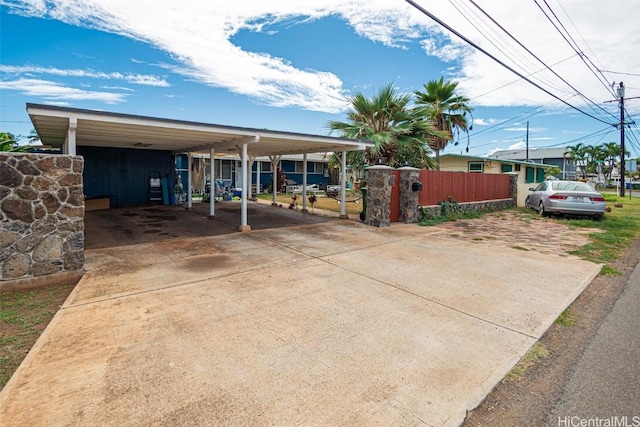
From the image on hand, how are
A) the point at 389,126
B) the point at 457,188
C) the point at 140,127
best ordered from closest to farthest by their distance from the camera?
the point at 140,127, the point at 389,126, the point at 457,188

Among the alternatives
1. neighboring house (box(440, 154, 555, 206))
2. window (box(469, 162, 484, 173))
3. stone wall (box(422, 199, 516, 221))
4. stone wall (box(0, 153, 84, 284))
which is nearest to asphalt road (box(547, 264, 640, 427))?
stone wall (box(0, 153, 84, 284))

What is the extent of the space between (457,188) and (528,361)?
10.7 meters

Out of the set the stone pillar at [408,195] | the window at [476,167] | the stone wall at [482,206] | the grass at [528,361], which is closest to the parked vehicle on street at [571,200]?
the stone wall at [482,206]

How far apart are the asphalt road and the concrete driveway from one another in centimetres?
41

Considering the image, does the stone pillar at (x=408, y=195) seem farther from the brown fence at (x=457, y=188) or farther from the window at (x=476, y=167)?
the window at (x=476, y=167)

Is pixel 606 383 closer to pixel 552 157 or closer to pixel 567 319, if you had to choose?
pixel 567 319

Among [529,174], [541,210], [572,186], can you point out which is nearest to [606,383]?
[572,186]

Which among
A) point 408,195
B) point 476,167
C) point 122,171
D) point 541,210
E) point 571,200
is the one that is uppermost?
point 476,167

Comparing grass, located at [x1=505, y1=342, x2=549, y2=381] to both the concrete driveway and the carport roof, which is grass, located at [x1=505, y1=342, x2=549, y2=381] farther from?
the carport roof

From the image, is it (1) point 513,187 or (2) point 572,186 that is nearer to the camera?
(2) point 572,186

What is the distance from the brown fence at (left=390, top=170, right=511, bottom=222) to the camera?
10866 mm

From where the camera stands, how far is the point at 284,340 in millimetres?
2916

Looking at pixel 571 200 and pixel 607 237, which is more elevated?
pixel 571 200

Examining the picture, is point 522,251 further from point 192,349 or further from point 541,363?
point 192,349
